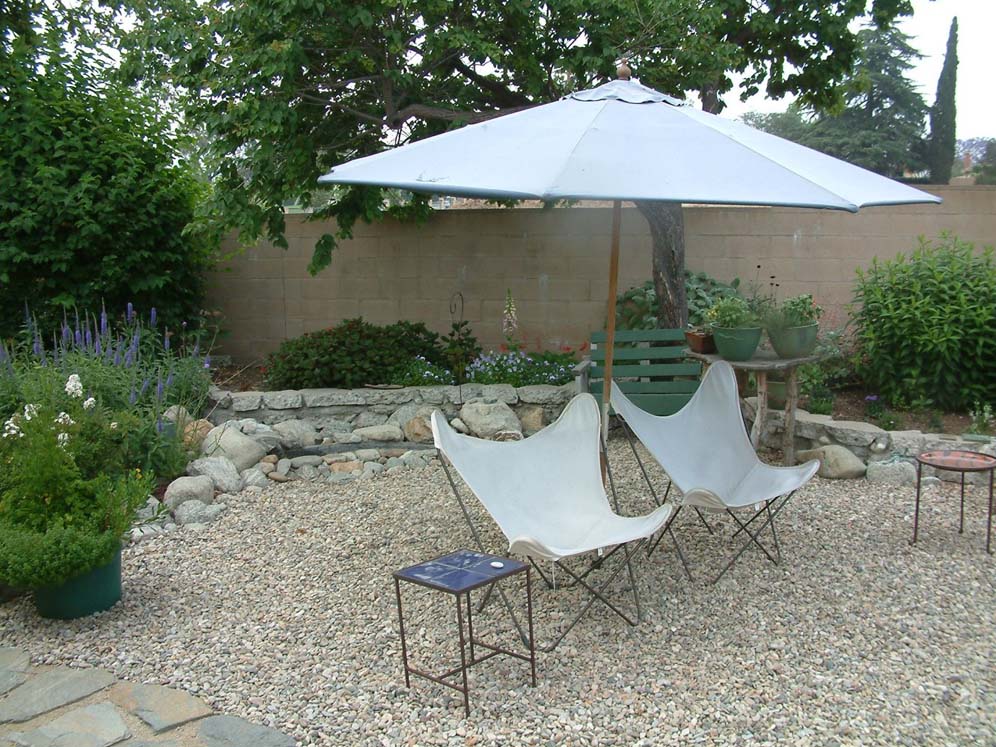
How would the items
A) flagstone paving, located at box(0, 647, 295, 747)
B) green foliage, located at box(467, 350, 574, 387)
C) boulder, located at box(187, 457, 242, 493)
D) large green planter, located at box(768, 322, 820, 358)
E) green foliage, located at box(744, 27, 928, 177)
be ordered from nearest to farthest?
flagstone paving, located at box(0, 647, 295, 747)
boulder, located at box(187, 457, 242, 493)
large green planter, located at box(768, 322, 820, 358)
green foliage, located at box(467, 350, 574, 387)
green foliage, located at box(744, 27, 928, 177)

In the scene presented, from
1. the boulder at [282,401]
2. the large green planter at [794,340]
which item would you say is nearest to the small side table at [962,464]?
the large green planter at [794,340]

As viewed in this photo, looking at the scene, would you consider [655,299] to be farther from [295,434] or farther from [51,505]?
[51,505]

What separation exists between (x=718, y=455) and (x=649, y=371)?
155cm

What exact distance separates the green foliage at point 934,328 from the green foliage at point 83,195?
4.56 m

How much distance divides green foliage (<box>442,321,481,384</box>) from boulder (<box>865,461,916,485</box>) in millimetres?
2776

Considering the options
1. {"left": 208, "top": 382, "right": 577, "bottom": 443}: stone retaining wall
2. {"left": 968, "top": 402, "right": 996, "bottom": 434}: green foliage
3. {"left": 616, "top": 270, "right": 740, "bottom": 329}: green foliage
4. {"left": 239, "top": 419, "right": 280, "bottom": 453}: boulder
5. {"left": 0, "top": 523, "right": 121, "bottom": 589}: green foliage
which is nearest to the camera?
{"left": 0, "top": 523, "right": 121, "bottom": 589}: green foliage

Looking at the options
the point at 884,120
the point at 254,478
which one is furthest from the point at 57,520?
the point at 884,120

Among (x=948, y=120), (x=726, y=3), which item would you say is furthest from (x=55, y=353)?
(x=948, y=120)

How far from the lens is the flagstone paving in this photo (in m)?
2.49

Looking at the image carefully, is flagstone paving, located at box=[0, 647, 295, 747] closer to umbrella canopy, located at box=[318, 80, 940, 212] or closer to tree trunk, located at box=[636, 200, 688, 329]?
umbrella canopy, located at box=[318, 80, 940, 212]

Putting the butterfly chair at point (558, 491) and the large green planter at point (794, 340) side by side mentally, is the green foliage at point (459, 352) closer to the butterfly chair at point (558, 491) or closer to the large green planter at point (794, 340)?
the large green planter at point (794, 340)

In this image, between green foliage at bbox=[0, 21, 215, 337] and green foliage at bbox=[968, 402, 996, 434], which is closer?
green foliage at bbox=[968, 402, 996, 434]

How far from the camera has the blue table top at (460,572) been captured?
8.55 ft

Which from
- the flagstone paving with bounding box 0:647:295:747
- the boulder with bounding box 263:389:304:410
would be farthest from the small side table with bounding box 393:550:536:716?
the boulder with bounding box 263:389:304:410
